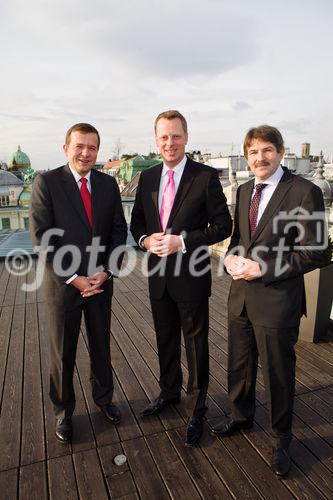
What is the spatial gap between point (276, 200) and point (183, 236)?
0.62 metres

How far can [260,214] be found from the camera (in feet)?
6.85

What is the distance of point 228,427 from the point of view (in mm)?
2359

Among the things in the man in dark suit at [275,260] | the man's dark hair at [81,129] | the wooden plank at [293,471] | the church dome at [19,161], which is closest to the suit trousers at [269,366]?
the man in dark suit at [275,260]

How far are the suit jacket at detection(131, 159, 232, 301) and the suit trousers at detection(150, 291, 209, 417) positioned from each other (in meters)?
0.09

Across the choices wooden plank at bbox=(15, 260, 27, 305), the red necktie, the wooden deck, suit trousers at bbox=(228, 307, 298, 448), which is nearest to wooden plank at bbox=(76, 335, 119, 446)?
the wooden deck

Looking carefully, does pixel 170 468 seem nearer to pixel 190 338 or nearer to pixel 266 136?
pixel 190 338

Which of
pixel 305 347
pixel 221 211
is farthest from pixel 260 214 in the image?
pixel 305 347

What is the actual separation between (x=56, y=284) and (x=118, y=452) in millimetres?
1175

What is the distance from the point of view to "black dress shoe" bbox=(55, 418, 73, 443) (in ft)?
7.66

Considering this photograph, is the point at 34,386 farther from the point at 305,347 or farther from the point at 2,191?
the point at 2,191

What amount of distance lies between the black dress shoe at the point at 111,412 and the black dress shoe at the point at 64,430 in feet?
0.88

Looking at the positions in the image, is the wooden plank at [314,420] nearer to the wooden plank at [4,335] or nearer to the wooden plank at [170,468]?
the wooden plank at [170,468]

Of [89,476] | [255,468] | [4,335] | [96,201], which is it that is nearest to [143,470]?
[89,476]

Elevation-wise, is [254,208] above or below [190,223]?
above
